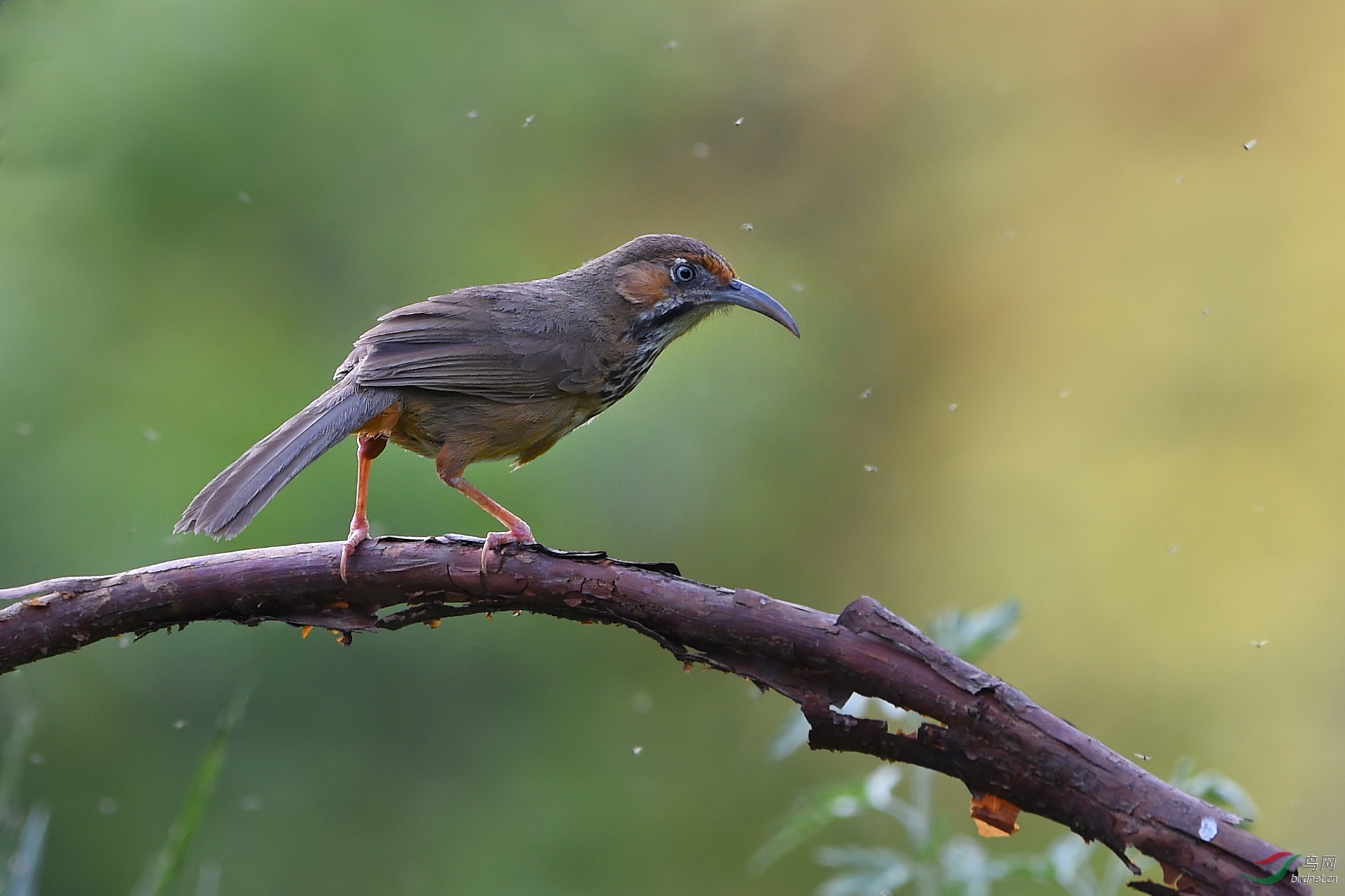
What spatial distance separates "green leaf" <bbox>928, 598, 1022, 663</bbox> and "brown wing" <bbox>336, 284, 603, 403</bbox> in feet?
3.95

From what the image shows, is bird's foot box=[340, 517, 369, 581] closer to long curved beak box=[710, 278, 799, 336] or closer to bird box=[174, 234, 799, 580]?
bird box=[174, 234, 799, 580]

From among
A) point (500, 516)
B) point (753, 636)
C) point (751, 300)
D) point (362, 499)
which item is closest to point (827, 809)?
point (753, 636)

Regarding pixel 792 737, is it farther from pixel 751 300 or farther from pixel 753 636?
pixel 751 300

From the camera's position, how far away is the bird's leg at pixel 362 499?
94.1 inches

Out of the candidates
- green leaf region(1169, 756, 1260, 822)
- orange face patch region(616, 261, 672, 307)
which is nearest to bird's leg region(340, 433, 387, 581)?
orange face patch region(616, 261, 672, 307)

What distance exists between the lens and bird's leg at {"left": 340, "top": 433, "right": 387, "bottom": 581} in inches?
94.1

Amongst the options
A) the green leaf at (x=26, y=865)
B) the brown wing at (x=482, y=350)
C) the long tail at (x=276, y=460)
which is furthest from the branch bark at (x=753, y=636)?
the brown wing at (x=482, y=350)

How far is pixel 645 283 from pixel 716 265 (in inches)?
8.8

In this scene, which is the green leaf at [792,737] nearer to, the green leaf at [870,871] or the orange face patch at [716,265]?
the green leaf at [870,871]

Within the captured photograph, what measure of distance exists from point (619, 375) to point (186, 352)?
2879 millimetres

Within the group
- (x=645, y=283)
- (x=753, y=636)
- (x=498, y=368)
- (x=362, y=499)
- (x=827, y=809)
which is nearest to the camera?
(x=753, y=636)

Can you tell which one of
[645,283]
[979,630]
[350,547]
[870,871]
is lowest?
[870,871]

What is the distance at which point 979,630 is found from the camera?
279 centimetres

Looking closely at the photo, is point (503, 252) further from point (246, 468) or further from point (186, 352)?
point (246, 468)
